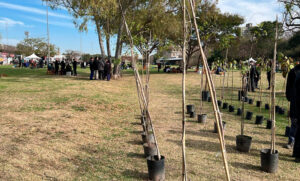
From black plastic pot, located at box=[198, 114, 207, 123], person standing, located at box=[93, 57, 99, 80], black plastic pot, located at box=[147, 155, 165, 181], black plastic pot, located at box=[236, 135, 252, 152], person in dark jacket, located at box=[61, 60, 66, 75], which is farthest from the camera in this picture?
person in dark jacket, located at box=[61, 60, 66, 75]

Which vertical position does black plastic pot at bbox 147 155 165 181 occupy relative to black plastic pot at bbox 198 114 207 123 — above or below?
below

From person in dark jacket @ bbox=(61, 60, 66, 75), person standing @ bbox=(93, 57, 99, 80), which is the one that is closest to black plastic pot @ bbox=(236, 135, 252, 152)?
person standing @ bbox=(93, 57, 99, 80)

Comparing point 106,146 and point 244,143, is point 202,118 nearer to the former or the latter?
point 244,143

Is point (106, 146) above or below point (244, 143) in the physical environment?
below

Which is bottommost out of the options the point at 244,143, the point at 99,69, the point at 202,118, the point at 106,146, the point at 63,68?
the point at 106,146

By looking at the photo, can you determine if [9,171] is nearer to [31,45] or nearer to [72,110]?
[72,110]

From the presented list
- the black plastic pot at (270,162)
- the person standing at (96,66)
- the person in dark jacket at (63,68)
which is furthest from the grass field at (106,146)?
the person in dark jacket at (63,68)

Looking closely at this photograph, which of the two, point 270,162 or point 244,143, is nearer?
point 270,162

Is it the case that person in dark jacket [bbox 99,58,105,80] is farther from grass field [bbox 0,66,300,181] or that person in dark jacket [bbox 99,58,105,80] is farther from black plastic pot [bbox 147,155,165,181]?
black plastic pot [bbox 147,155,165,181]

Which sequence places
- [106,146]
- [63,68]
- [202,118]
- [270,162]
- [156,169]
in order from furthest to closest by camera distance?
[63,68] < [202,118] < [106,146] < [270,162] < [156,169]

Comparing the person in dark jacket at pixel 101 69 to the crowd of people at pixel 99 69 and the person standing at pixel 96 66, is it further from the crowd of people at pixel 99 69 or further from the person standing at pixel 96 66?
the person standing at pixel 96 66

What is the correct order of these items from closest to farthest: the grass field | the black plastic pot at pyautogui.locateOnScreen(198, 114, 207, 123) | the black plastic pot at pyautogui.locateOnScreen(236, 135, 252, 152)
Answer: the grass field
the black plastic pot at pyautogui.locateOnScreen(236, 135, 252, 152)
the black plastic pot at pyautogui.locateOnScreen(198, 114, 207, 123)

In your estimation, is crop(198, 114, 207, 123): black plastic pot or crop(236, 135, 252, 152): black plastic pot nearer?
crop(236, 135, 252, 152): black plastic pot

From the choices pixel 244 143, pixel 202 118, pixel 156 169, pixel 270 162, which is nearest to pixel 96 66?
pixel 202 118
